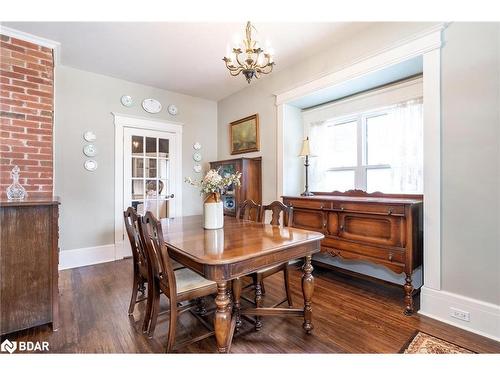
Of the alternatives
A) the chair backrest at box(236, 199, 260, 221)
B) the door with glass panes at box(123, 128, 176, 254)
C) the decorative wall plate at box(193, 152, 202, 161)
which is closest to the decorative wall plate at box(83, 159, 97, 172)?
the door with glass panes at box(123, 128, 176, 254)

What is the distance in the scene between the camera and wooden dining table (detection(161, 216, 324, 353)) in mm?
1354

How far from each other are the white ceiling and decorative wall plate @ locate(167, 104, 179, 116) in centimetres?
→ 55

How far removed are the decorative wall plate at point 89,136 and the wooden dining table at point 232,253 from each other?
225cm

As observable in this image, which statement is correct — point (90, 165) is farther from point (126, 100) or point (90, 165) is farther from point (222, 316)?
point (222, 316)

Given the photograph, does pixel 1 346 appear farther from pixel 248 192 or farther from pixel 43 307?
pixel 248 192

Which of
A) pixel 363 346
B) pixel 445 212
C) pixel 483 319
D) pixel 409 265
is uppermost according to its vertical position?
pixel 445 212

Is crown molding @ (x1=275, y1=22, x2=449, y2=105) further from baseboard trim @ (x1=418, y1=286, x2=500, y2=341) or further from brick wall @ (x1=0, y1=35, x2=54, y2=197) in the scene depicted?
brick wall @ (x1=0, y1=35, x2=54, y2=197)

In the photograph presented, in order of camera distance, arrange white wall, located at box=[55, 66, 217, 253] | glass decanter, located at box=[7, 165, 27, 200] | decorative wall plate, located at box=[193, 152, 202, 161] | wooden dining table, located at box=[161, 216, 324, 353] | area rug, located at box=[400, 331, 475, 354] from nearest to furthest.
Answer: wooden dining table, located at box=[161, 216, 324, 353] → area rug, located at box=[400, 331, 475, 354] → glass decanter, located at box=[7, 165, 27, 200] → white wall, located at box=[55, 66, 217, 253] → decorative wall plate, located at box=[193, 152, 202, 161]

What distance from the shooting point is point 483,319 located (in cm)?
182

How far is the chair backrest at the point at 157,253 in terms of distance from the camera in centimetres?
148

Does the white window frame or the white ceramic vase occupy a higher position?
the white window frame

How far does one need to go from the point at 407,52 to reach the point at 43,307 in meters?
3.82
